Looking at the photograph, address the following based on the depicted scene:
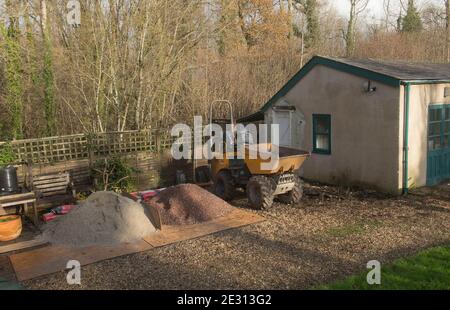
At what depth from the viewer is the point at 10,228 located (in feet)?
25.1

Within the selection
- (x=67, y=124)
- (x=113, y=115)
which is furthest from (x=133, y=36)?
(x=67, y=124)

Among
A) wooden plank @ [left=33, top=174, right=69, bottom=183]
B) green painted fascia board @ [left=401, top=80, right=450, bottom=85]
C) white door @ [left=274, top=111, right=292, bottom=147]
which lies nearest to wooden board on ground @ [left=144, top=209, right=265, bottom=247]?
wooden plank @ [left=33, top=174, right=69, bottom=183]

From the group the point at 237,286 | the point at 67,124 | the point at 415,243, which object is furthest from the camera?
the point at 67,124

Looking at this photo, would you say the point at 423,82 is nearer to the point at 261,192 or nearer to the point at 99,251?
the point at 261,192

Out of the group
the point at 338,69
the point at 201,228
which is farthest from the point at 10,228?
the point at 338,69

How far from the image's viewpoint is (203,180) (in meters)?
11.7

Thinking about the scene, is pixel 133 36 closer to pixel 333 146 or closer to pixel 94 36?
pixel 94 36

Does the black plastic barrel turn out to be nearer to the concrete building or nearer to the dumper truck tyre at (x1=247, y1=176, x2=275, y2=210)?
the dumper truck tyre at (x1=247, y1=176, x2=275, y2=210)

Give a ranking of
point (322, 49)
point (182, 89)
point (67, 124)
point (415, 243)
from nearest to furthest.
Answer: point (415, 243) → point (67, 124) → point (182, 89) → point (322, 49)

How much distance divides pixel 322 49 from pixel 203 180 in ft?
68.8

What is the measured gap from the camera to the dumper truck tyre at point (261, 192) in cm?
915

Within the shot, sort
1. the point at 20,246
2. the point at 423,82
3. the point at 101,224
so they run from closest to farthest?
the point at 20,246 → the point at 101,224 → the point at 423,82

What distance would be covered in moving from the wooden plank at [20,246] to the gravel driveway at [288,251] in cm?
147

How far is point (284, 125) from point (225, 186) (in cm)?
406
